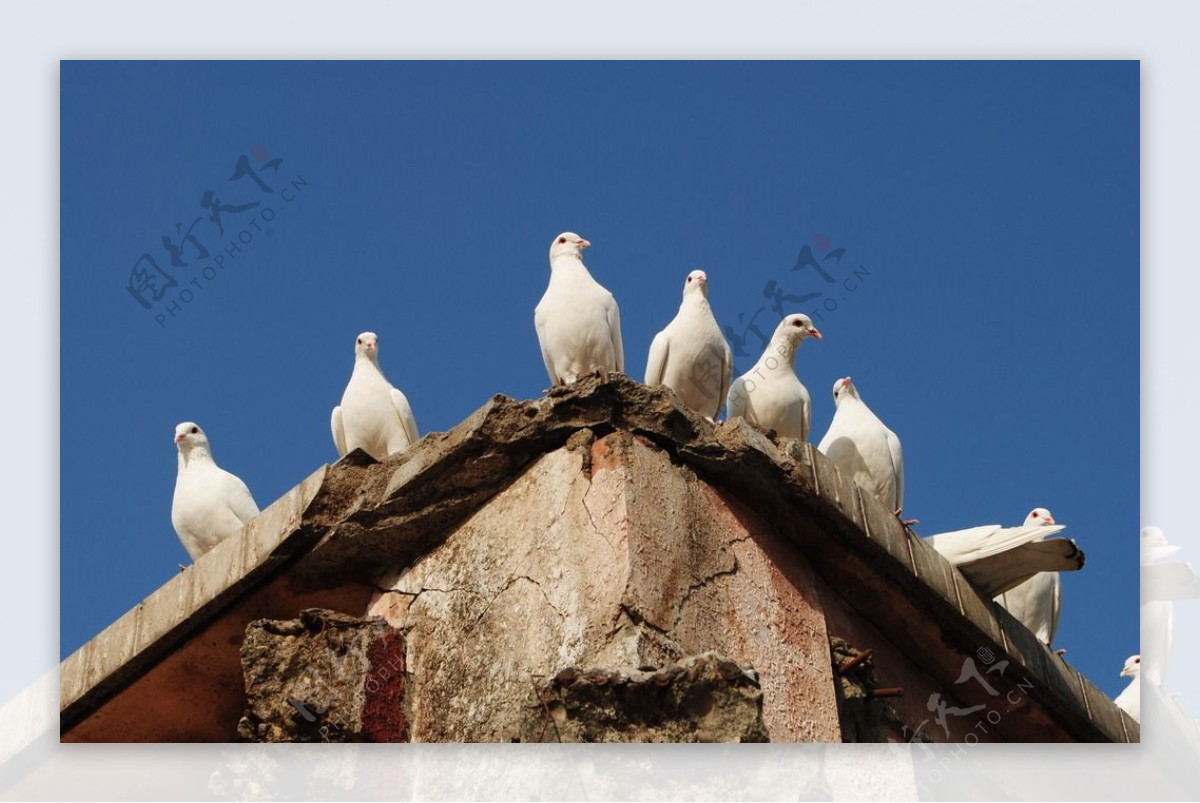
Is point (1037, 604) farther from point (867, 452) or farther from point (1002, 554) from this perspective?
point (1002, 554)

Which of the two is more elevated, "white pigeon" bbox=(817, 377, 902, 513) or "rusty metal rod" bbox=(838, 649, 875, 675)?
"white pigeon" bbox=(817, 377, 902, 513)

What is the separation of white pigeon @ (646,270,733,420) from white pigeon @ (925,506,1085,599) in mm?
1609

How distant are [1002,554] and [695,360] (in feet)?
6.76

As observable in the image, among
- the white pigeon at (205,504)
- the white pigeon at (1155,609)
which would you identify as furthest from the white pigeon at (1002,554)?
the white pigeon at (205,504)

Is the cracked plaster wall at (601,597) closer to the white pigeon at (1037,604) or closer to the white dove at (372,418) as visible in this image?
the white dove at (372,418)

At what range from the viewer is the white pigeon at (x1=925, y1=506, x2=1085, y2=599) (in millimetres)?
9578

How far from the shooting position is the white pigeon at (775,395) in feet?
36.6

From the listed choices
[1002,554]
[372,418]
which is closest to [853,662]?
[1002,554]

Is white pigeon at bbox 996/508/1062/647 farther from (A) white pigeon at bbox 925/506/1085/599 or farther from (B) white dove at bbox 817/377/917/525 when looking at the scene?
(A) white pigeon at bbox 925/506/1085/599

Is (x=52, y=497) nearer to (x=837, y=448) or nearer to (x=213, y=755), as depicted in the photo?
(x=213, y=755)

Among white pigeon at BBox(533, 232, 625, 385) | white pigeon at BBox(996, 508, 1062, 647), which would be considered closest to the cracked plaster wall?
white pigeon at BBox(533, 232, 625, 385)

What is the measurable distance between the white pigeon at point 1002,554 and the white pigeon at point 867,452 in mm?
1194

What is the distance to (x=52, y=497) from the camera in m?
8.70

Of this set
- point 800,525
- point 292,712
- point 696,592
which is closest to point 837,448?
point 800,525
